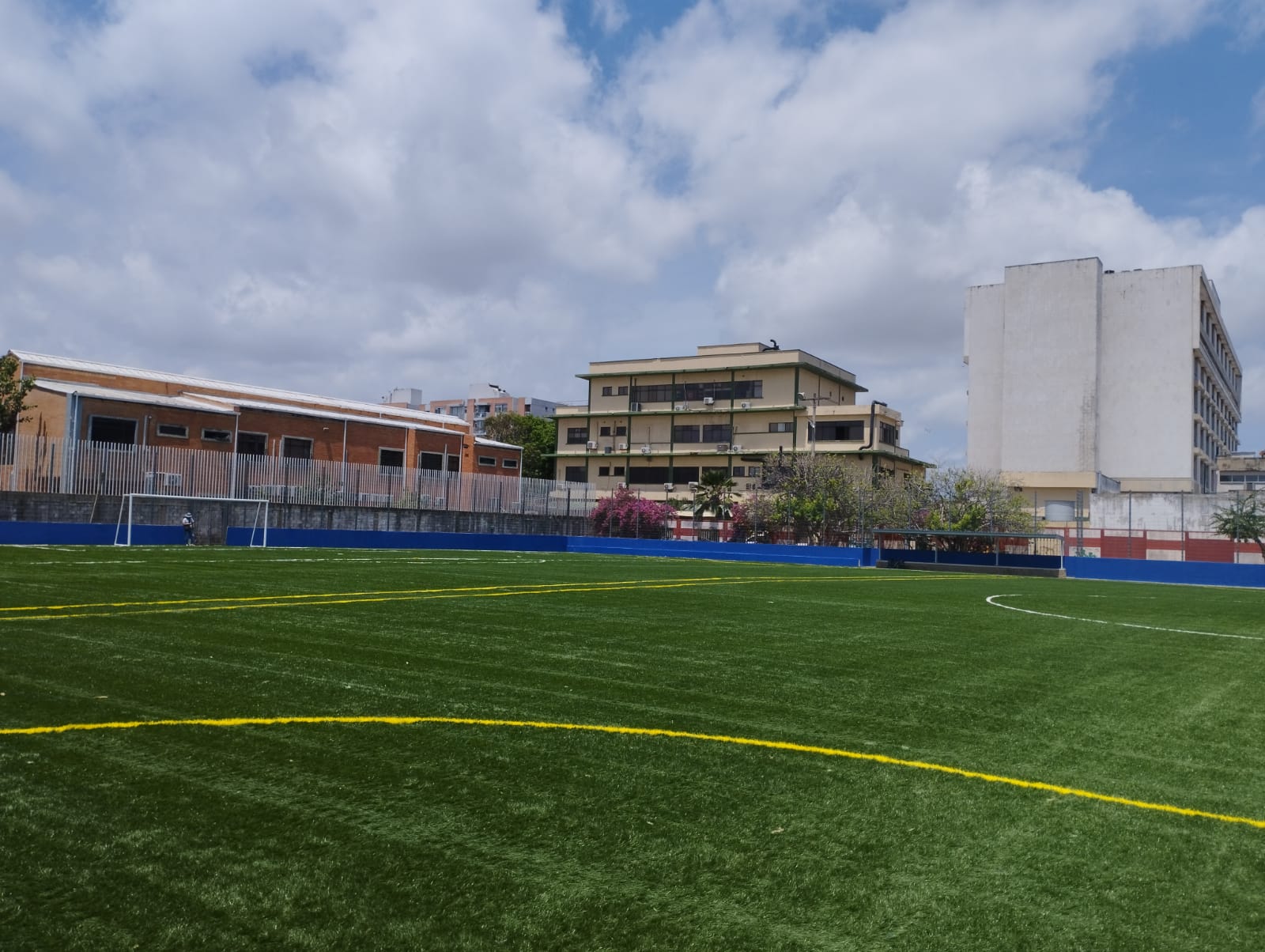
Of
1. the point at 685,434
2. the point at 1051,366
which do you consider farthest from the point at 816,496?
the point at 685,434

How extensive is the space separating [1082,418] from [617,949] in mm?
68270

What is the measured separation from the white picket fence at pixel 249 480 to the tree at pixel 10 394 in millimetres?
9601

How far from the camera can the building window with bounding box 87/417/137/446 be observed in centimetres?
4228

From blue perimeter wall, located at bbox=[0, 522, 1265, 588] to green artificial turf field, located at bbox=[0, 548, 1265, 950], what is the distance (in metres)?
21.6

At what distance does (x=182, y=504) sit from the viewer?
3309 cm

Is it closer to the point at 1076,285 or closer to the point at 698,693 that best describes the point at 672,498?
the point at 1076,285

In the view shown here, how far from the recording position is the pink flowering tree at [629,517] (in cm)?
5322

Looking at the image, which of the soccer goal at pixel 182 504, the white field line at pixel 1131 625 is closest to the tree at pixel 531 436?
the soccer goal at pixel 182 504

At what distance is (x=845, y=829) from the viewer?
435 cm

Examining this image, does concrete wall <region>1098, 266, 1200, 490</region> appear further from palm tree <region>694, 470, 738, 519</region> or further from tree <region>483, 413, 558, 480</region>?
tree <region>483, 413, 558, 480</region>

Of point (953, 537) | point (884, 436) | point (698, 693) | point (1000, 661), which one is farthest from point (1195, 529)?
point (698, 693)

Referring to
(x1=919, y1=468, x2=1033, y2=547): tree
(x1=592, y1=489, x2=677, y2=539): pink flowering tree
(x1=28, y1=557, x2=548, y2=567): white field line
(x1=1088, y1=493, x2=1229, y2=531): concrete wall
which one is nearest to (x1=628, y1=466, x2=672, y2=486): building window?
(x1=592, y1=489, x2=677, y2=539): pink flowering tree

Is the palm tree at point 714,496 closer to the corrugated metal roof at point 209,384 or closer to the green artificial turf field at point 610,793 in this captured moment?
the corrugated metal roof at point 209,384

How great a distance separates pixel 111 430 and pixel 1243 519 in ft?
153
